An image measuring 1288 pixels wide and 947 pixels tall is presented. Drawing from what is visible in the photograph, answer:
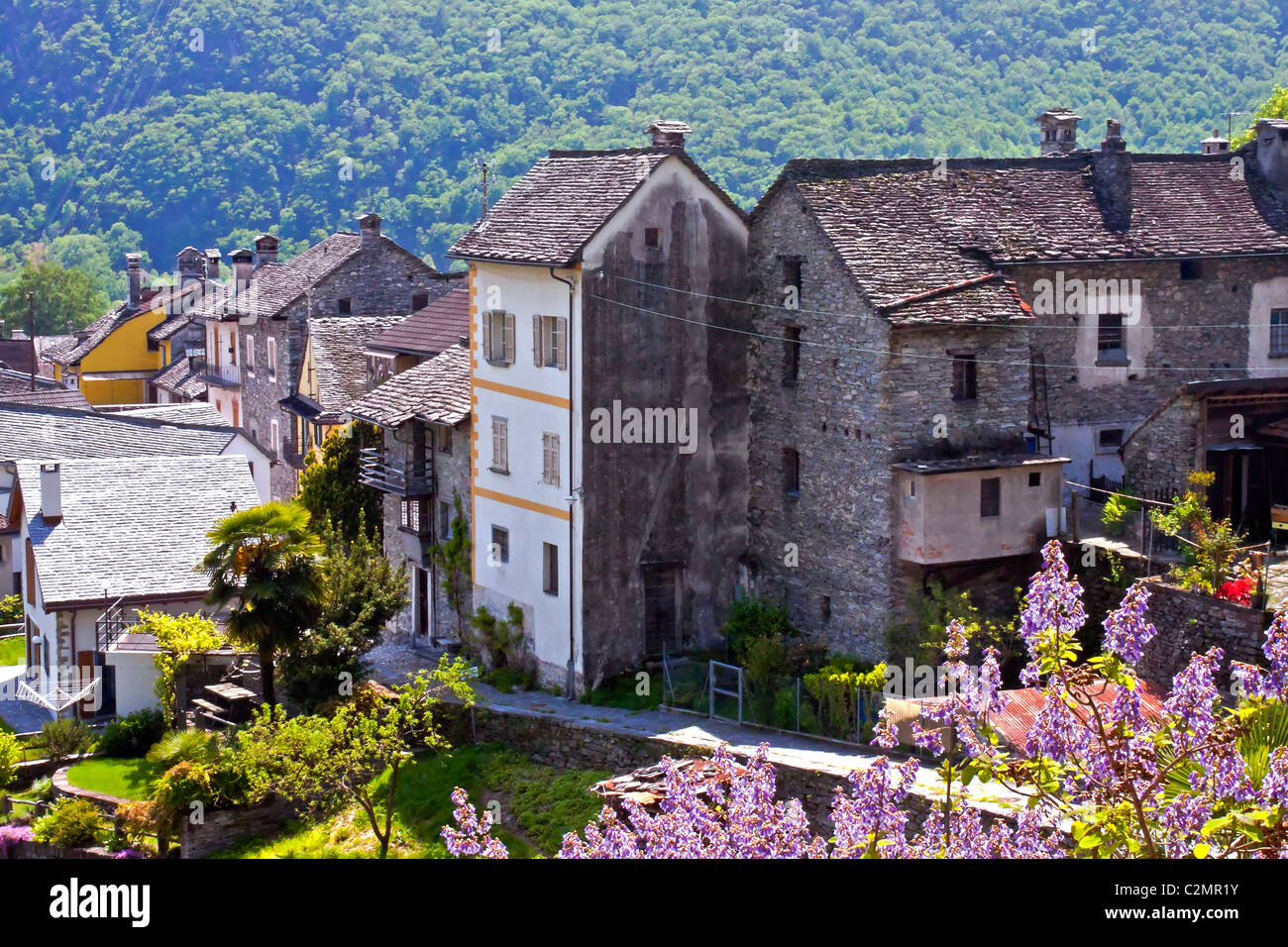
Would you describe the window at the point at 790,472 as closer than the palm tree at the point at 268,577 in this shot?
Yes

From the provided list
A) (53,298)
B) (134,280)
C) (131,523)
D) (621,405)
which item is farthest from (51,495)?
(53,298)

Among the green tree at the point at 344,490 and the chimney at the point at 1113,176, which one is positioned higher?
the chimney at the point at 1113,176

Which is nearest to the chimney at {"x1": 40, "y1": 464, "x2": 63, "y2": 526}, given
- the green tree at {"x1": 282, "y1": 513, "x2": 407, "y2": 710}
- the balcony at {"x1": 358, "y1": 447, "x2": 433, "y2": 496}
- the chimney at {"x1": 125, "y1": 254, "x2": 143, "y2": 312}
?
the balcony at {"x1": 358, "y1": 447, "x2": 433, "y2": 496}

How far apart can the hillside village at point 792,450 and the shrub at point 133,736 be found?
624 millimetres

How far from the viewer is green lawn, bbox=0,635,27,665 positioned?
46281 millimetres

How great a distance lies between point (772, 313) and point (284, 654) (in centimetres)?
1292

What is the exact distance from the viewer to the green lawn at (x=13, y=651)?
4628 cm


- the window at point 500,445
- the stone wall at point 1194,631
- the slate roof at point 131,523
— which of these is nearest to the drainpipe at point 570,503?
the window at point 500,445

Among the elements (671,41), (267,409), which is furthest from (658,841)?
(671,41)

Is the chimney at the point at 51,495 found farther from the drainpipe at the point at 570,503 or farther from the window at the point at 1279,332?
the window at the point at 1279,332

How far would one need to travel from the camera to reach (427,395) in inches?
1577

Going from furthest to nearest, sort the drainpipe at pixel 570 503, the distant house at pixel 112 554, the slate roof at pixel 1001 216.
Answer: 1. the distant house at pixel 112 554
2. the drainpipe at pixel 570 503
3. the slate roof at pixel 1001 216

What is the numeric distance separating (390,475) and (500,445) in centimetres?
540

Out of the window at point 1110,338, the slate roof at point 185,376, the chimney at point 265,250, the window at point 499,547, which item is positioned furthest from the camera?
the chimney at point 265,250
